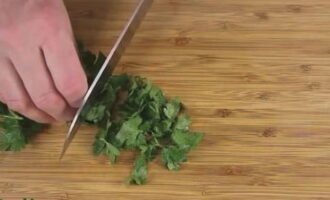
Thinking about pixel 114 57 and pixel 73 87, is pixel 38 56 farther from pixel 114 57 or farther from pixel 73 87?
pixel 114 57

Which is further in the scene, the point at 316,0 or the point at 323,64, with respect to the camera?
the point at 316,0

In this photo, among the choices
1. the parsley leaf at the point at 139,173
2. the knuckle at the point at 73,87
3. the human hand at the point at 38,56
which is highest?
the human hand at the point at 38,56

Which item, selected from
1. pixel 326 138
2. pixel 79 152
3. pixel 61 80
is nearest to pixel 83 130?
pixel 79 152

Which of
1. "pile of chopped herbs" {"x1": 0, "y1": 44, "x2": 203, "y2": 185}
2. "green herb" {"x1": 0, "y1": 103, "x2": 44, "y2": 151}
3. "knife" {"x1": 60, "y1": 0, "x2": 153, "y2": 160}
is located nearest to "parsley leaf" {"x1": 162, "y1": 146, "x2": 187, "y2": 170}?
"pile of chopped herbs" {"x1": 0, "y1": 44, "x2": 203, "y2": 185}

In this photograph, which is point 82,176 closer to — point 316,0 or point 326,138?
point 326,138

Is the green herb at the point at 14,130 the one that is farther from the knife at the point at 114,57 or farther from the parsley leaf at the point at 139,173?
the parsley leaf at the point at 139,173

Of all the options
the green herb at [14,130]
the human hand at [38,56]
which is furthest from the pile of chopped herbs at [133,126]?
the human hand at [38,56]
